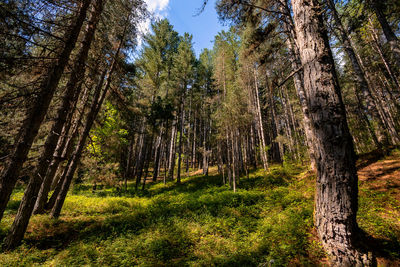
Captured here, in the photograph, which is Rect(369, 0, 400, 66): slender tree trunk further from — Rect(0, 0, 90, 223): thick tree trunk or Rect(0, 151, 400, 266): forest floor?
Rect(0, 0, 90, 223): thick tree trunk

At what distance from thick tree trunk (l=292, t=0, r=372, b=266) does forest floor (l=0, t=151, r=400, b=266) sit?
0.39 metres

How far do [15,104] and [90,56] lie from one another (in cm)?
430

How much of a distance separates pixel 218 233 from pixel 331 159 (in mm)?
3805

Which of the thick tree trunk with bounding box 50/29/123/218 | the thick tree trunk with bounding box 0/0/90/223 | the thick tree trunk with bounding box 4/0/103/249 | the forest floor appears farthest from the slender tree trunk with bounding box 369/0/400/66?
the thick tree trunk with bounding box 0/0/90/223

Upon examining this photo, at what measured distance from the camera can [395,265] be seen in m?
2.14

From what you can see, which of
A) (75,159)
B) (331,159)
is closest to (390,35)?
(331,159)

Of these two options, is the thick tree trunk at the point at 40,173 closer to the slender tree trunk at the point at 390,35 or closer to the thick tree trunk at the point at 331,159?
the thick tree trunk at the point at 331,159

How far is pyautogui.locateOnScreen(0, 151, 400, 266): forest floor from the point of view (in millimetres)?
3000

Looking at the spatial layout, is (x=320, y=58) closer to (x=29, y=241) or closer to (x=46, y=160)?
(x=46, y=160)

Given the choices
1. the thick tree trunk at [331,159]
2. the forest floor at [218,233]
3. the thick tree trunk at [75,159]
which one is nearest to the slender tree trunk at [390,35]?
the forest floor at [218,233]

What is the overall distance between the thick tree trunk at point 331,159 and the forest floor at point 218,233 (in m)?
0.39

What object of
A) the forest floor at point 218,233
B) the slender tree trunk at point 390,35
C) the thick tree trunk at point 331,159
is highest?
the slender tree trunk at point 390,35

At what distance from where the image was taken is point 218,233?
461 cm

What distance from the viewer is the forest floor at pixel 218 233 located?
300cm
